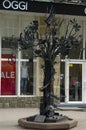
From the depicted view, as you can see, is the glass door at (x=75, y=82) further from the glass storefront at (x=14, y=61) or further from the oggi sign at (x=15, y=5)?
the oggi sign at (x=15, y=5)

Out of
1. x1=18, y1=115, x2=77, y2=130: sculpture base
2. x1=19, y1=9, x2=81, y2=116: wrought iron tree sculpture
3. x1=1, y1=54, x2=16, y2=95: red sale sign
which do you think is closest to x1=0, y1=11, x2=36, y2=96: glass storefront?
x1=1, y1=54, x2=16, y2=95: red sale sign

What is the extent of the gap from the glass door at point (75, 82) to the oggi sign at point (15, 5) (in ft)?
15.6

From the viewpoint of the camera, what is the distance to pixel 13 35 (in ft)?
76.6

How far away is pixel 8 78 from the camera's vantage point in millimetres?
23469

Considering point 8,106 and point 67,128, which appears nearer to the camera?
point 67,128

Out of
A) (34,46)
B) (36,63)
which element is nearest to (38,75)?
(36,63)

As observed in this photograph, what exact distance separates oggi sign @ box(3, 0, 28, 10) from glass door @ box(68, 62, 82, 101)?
15.6 ft

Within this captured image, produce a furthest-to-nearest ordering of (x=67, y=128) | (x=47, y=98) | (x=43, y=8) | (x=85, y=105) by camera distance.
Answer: (x=85, y=105) < (x=43, y=8) < (x=47, y=98) < (x=67, y=128)

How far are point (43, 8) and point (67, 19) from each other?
2266 millimetres

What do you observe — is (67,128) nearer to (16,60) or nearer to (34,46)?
(34,46)

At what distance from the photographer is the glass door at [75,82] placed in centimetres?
2497

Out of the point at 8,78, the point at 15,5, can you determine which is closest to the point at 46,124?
the point at 15,5

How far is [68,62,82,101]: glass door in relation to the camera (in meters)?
25.0

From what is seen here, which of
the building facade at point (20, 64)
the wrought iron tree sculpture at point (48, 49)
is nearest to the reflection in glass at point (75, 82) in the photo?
the building facade at point (20, 64)
